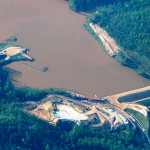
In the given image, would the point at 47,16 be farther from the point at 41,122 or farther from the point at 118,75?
the point at 41,122

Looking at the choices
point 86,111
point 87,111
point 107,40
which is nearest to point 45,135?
point 86,111

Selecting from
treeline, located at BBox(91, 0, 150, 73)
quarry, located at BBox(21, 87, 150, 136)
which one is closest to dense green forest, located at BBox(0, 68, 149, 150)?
quarry, located at BBox(21, 87, 150, 136)

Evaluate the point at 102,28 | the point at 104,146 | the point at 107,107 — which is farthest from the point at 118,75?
the point at 104,146

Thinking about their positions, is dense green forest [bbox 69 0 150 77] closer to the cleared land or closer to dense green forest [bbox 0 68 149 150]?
the cleared land

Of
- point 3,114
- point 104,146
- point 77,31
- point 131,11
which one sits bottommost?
point 104,146

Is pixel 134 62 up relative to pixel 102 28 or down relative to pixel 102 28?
down

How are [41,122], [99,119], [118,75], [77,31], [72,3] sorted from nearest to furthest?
[41,122]
[99,119]
[118,75]
[77,31]
[72,3]
